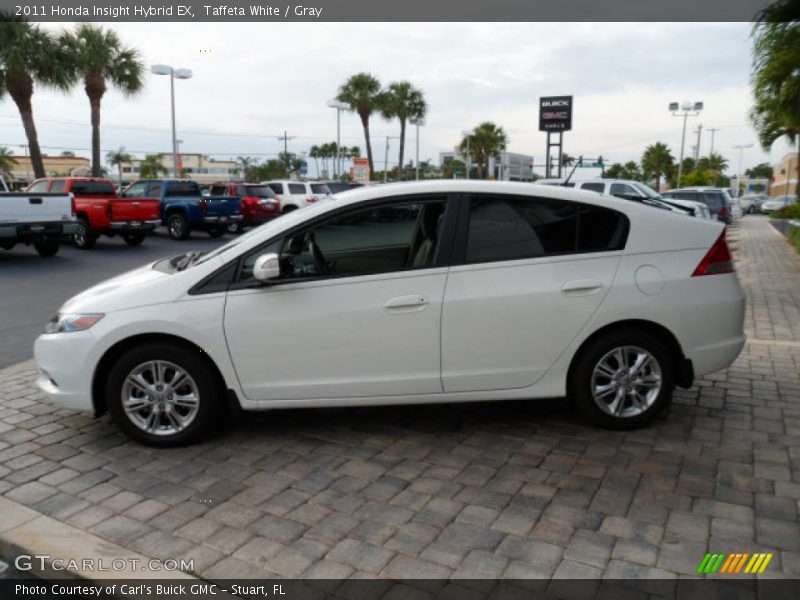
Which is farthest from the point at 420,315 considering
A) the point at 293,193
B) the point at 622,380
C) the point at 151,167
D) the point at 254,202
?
the point at 151,167

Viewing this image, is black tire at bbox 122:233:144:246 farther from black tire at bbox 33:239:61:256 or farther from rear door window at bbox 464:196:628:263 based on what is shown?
rear door window at bbox 464:196:628:263

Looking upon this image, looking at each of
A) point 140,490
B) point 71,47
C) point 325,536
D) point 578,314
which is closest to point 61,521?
point 140,490

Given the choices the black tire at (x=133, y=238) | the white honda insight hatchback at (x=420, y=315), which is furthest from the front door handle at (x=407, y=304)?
the black tire at (x=133, y=238)

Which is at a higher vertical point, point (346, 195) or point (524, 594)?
point (346, 195)

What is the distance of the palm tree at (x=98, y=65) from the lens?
89.1ft

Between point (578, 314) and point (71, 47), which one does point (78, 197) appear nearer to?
point (71, 47)

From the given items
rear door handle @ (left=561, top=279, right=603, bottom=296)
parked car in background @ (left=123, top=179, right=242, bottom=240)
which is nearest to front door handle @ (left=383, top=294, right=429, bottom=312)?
rear door handle @ (left=561, top=279, right=603, bottom=296)

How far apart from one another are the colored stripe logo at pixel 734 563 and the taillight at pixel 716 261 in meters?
1.86

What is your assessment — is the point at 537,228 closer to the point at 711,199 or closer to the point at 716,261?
the point at 716,261

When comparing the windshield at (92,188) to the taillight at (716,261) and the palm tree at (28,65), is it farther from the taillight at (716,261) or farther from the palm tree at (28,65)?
the taillight at (716,261)

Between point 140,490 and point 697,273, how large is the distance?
3634mm

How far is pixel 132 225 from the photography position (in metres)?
17.0

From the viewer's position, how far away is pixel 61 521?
3.34 m

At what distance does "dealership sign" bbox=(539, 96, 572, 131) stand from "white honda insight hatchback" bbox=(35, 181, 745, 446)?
25285 millimetres
